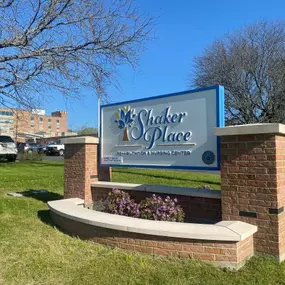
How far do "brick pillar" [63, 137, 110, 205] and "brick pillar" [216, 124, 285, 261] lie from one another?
329 cm

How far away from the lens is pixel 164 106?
609cm

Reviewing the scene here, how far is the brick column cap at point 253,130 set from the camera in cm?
429

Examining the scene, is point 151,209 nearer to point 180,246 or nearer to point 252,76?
point 180,246

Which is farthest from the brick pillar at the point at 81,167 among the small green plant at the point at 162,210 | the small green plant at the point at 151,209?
the small green plant at the point at 162,210

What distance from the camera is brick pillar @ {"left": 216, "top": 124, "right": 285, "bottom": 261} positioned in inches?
170

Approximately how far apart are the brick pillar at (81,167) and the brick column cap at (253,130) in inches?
128

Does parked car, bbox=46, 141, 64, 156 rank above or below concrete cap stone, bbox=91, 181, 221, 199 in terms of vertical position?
above

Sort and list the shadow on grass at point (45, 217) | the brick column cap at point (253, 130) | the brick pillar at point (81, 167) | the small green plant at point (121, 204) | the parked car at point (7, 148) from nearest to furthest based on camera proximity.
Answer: the brick column cap at point (253, 130) → the small green plant at point (121, 204) → the shadow on grass at point (45, 217) → the brick pillar at point (81, 167) → the parked car at point (7, 148)

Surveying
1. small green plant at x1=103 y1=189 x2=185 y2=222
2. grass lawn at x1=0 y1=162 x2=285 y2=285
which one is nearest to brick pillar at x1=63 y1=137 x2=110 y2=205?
small green plant at x1=103 y1=189 x2=185 y2=222

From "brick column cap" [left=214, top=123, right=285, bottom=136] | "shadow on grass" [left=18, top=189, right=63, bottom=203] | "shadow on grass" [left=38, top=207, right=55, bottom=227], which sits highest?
"brick column cap" [left=214, top=123, right=285, bottom=136]

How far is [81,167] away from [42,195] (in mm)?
2464

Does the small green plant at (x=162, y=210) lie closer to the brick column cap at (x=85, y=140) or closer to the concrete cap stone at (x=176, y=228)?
the concrete cap stone at (x=176, y=228)

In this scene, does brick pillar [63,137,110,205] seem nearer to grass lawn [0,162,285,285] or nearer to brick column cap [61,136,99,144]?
brick column cap [61,136,99,144]

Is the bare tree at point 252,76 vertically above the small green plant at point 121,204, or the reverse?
the bare tree at point 252,76
